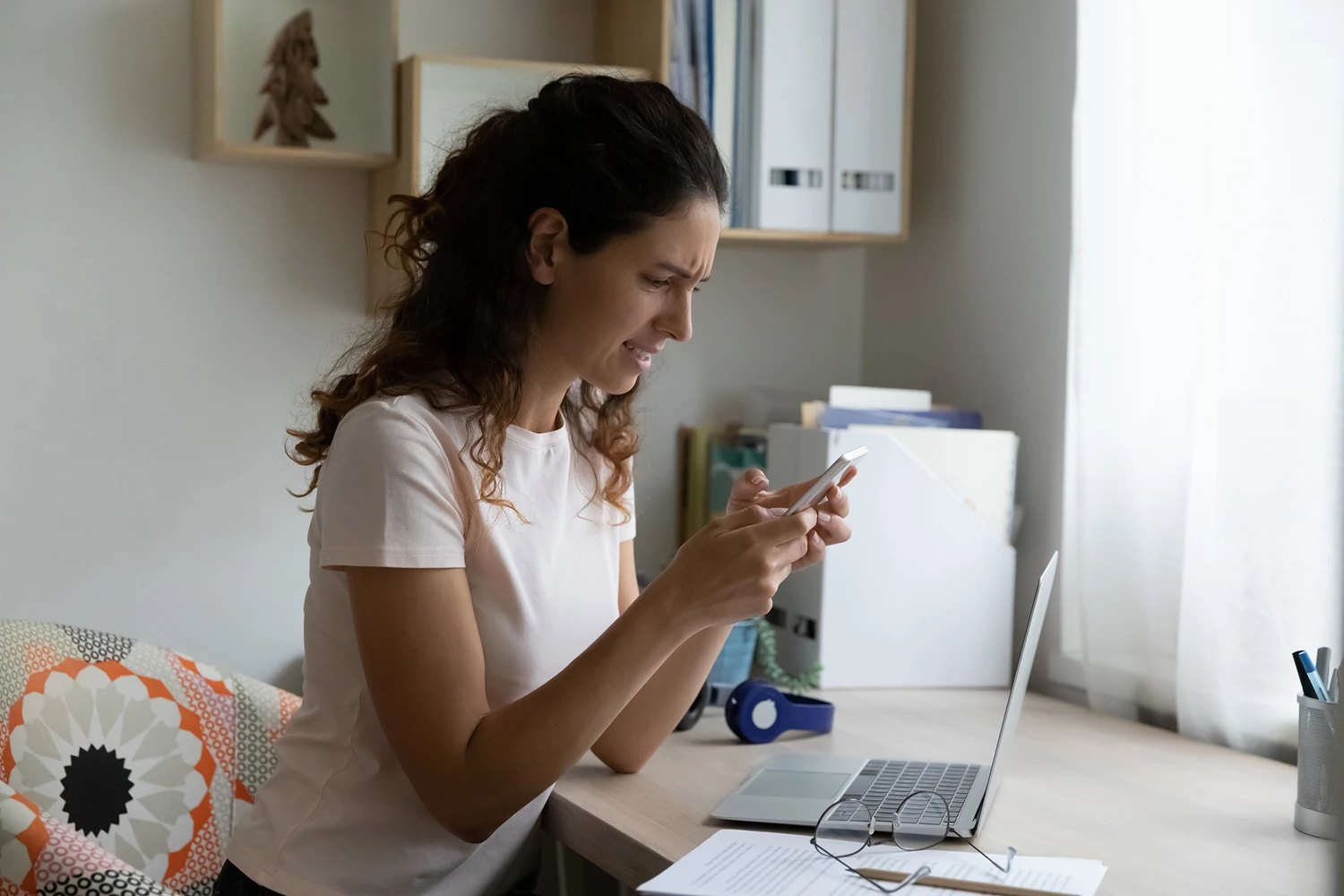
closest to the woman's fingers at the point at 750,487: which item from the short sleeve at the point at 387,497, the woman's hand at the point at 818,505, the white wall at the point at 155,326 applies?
the woman's hand at the point at 818,505

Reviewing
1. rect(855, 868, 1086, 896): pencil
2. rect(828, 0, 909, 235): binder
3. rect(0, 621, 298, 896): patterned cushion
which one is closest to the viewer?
rect(855, 868, 1086, 896): pencil

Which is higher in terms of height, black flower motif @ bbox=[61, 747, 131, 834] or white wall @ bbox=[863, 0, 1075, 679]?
white wall @ bbox=[863, 0, 1075, 679]

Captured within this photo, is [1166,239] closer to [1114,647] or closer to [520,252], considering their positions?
[1114,647]

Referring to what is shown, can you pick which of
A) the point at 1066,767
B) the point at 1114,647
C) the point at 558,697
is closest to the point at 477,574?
the point at 558,697

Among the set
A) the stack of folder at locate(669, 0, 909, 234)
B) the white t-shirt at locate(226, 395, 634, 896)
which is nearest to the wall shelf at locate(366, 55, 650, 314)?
the stack of folder at locate(669, 0, 909, 234)

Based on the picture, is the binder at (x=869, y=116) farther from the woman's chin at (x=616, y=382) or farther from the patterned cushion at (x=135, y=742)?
the patterned cushion at (x=135, y=742)

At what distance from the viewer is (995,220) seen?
2.01m

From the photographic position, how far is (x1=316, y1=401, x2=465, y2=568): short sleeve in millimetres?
1039

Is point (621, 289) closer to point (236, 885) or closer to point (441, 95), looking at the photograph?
point (236, 885)

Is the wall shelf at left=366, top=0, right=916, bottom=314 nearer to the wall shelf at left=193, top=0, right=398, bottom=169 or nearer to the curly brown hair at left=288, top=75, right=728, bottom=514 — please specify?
the wall shelf at left=193, top=0, right=398, bottom=169

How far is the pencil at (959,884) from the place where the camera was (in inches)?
37.7

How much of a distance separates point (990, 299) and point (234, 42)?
1177 mm

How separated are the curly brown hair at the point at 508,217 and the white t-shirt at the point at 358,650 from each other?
0.05 m

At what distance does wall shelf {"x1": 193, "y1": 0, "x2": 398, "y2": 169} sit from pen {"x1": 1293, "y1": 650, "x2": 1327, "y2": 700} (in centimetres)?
133
